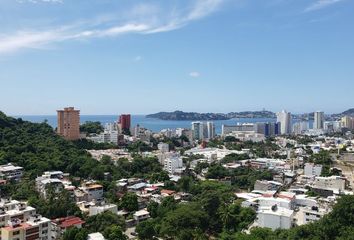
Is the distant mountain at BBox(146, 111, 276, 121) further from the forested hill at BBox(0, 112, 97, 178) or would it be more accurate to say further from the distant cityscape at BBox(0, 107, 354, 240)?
the forested hill at BBox(0, 112, 97, 178)

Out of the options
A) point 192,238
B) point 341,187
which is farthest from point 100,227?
point 341,187

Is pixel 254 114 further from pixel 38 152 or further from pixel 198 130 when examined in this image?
pixel 38 152

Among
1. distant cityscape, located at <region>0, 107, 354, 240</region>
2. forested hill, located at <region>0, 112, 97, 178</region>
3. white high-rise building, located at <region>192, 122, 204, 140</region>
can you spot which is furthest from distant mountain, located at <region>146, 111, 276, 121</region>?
forested hill, located at <region>0, 112, 97, 178</region>

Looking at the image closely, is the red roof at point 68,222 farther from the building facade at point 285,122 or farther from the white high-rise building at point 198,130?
the building facade at point 285,122

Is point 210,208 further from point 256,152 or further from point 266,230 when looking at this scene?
point 256,152

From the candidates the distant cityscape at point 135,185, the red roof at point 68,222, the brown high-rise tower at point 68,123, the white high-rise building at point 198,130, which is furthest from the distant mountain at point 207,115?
the red roof at point 68,222
